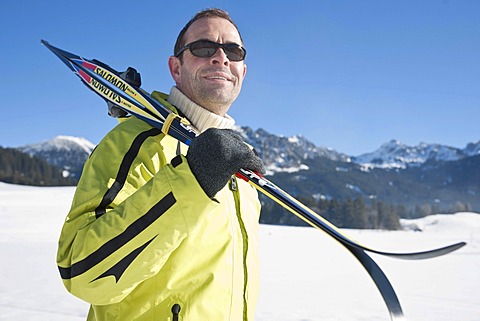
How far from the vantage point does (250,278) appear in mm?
2033

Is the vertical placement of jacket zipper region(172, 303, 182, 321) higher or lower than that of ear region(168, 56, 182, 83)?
lower

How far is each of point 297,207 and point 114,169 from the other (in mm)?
819

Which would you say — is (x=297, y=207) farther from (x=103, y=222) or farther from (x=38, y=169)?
(x=38, y=169)

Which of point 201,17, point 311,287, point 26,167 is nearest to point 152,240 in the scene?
point 201,17

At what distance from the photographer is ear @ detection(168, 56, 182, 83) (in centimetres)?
235

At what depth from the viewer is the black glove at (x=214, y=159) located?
1.46 meters

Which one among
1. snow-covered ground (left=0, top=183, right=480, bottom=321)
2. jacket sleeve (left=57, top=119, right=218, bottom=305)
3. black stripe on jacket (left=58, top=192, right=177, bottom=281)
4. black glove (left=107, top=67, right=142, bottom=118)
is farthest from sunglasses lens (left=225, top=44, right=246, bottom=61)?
snow-covered ground (left=0, top=183, right=480, bottom=321)

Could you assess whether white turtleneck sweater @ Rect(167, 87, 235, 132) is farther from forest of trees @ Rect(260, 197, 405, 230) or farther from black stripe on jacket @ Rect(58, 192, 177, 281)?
forest of trees @ Rect(260, 197, 405, 230)

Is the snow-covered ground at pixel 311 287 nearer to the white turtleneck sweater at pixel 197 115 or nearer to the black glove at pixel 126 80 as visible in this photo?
the black glove at pixel 126 80

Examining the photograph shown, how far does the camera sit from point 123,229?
4.69 feet

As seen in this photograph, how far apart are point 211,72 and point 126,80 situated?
566 mm

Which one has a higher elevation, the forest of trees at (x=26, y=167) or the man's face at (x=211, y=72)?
the forest of trees at (x=26, y=167)

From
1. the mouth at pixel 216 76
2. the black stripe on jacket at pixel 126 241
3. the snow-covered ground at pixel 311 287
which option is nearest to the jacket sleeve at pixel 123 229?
the black stripe on jacket at pixel 126 241

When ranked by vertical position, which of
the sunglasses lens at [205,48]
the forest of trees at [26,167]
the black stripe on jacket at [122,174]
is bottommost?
the black stripe on jacket at [122,174]
